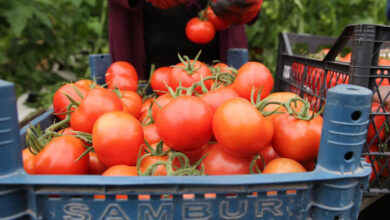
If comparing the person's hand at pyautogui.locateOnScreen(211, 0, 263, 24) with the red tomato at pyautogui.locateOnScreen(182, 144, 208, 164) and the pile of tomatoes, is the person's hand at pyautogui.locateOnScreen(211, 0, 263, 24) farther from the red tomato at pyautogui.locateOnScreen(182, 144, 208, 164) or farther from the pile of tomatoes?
the red tomato at pyautogui.locateOnScreen(182, 144, 208, 164)

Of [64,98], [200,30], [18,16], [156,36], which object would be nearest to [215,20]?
Answer: [200,30]

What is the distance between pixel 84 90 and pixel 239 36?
877 millimetres

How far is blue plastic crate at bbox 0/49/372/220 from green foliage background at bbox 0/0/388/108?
1729 mm

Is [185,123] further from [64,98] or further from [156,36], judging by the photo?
[156,36]

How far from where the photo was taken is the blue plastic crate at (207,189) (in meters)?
0.53

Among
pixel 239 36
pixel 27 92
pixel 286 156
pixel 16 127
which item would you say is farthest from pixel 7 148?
pixel 27 92

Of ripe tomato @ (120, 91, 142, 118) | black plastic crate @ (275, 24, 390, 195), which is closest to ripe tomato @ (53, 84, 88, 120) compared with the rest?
ripe tomato @ (120, 91, 142, 118)

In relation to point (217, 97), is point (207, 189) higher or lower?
lower

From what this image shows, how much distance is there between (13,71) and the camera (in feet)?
8.40

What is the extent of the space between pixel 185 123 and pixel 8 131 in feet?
0.98

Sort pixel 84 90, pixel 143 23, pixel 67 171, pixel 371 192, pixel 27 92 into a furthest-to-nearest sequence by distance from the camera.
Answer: pixel 27 92 → pixel 143 23 → pixel 84 90 → pixel 371 192 → pixel 67 171

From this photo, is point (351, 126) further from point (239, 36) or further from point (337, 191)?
point (239, 36)

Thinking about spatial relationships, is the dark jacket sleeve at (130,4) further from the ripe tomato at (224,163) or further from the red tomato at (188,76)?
the ripe tomato at (224,163)

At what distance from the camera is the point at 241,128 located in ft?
2.07
